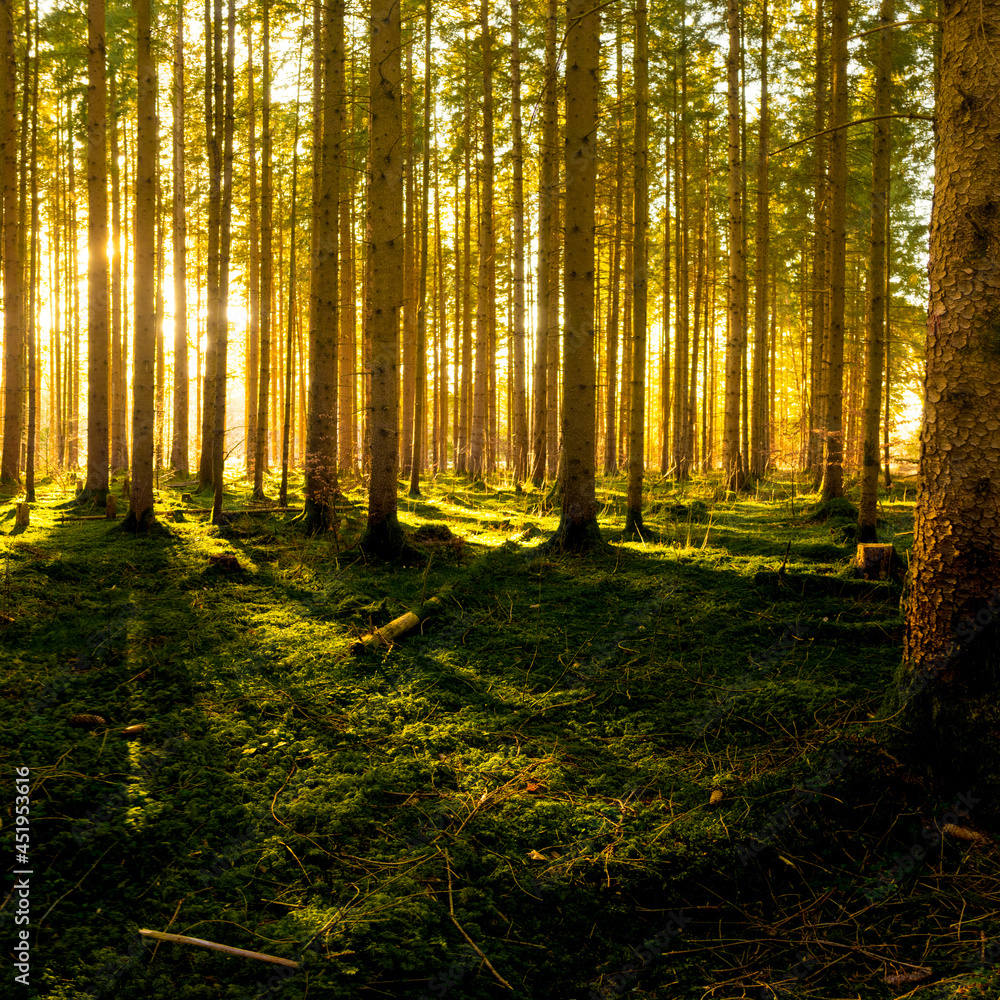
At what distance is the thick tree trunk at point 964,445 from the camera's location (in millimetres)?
3016

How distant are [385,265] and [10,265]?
8670mm

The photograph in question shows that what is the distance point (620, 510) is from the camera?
35.6 feet

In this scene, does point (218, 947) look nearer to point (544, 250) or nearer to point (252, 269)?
point (544, 250)

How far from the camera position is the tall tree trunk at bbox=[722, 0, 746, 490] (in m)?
13.4

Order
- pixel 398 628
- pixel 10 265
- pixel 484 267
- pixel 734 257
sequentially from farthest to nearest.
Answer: pixel 484 267, pixel 734 257, pixel 10 265, pixel 398 628

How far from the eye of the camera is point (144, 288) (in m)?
7.77

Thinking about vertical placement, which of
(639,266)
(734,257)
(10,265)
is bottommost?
(639,266)

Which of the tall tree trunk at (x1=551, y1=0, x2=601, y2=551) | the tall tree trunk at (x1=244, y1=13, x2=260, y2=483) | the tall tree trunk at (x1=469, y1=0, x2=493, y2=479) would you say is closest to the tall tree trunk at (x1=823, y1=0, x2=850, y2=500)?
the tall tree trunk at (x1=551, y1=0, x2=601, y2=551)

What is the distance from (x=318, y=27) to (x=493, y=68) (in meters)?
5.68

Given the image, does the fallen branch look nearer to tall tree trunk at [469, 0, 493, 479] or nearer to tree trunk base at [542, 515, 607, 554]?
tree trunk base at [542, 515, 607, 554]

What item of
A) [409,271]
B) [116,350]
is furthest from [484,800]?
[116,350]

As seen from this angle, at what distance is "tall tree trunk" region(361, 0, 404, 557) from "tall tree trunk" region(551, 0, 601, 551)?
1826 millimetres

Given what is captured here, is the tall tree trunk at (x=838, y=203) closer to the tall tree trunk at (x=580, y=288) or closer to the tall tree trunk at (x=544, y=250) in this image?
the tall tree trunk at (x=580, y=288)

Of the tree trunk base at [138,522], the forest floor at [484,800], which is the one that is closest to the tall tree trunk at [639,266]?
the forest floor at [484,800]
